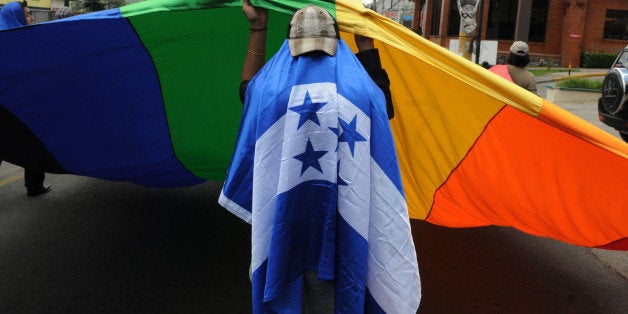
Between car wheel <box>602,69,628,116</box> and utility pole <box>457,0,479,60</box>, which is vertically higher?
utility pole <box>457,0,479,60</box>

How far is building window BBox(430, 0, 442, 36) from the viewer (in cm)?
3814

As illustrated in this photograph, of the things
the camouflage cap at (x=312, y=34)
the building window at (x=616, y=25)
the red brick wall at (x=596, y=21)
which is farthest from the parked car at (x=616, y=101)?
the building window at (x=616, y=25)

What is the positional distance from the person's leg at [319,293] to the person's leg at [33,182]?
4866mm

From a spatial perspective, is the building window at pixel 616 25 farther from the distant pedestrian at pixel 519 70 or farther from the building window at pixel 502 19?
the distant pedestrian at pixel 519 70

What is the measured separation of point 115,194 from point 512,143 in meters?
4.53

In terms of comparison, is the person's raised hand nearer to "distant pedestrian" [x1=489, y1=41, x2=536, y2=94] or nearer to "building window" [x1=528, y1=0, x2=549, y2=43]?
"distant pedestrian" [x1=489, y1=41, x2=536, y2=94]

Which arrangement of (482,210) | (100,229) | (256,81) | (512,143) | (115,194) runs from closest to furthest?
(256,81)
(512,143)
(482,210)
(100,229)
(115,194)

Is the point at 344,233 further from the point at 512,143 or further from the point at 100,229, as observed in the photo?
the point at 100,229

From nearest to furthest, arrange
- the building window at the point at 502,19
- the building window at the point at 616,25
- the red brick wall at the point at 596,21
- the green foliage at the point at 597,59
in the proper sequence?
the green foliage at the point at 597,59 → the red brick wall at the point at 596,21 → the building window at the point at 616,25 → the building window at the point at 502,19

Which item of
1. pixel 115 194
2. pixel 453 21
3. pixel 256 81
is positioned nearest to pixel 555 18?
pixel 453 21

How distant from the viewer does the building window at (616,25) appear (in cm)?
3083

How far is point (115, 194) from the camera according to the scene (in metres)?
6.43

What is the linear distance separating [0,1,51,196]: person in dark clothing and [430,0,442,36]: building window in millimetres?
34431

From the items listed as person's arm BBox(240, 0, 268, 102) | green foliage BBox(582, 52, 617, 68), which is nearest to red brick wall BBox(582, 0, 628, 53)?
green foliage BBox(582, 52, 617, 68)
